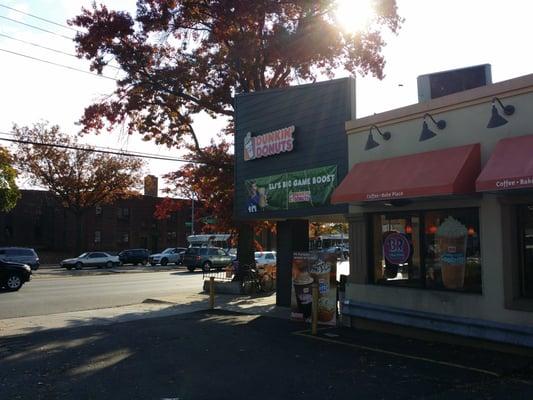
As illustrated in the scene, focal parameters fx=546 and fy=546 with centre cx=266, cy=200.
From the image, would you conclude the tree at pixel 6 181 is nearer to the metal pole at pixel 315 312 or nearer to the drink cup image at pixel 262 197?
the drink cup image at pixel 262 197

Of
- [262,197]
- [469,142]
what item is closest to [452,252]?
[469,142]

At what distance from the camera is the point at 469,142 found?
9.64 meters

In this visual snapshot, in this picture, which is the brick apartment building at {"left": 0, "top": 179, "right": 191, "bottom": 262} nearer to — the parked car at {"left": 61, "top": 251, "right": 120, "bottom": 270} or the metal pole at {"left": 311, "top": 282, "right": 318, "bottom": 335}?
the parked car at {"left": 61, "top": 251, "right": 120, "bottom": 270}

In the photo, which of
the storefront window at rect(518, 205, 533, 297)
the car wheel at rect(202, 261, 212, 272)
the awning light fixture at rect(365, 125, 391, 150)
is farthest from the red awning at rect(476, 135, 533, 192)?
the car wheel at rect(202, 261, 212, 272)

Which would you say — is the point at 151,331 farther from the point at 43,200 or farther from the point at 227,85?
the point at 43,200

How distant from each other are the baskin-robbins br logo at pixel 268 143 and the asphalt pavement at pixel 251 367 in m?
4.85

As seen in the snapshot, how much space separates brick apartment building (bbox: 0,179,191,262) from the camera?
6011cm

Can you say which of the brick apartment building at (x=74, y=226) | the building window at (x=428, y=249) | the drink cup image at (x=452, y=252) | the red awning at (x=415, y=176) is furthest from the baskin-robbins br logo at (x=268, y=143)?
the brick apartment building at (x=74, y=226)

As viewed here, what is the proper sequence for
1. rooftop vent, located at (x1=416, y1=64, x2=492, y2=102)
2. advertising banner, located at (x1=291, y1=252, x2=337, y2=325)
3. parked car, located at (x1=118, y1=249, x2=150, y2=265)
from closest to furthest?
rooftop vent, located at (x1=416, y1=64, x2=492, y2=102), advertising banner, located at (x1=291, y1=252, x2=337, y2=325), parked car, located at (x1=118, y1=249, x2=150, y2=265)

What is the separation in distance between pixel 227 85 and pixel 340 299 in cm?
1045

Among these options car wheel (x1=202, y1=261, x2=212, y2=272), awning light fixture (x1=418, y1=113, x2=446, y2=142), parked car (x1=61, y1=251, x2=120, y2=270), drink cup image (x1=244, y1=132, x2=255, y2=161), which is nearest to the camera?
awning light fixture (x1=418, y1=113, x2=446, y2=142)

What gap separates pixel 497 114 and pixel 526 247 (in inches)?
89.1

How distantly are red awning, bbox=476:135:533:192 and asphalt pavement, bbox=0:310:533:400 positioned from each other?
270cm

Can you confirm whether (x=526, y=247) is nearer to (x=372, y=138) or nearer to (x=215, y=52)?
(x=372, y=138)
